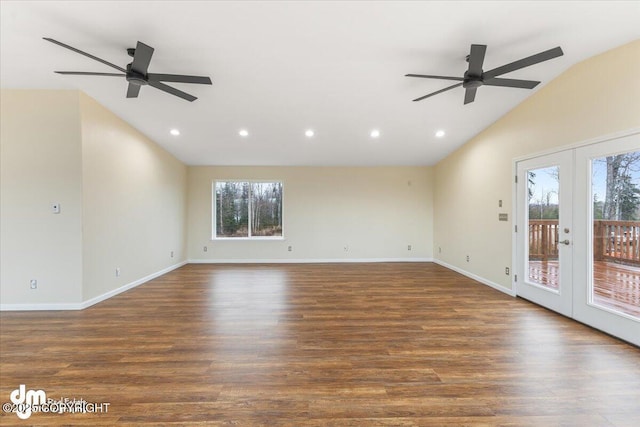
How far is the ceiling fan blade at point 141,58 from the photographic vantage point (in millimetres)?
2529

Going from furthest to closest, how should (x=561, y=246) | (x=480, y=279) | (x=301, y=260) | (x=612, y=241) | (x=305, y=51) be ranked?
1. (x=301, y=260)
2. (x=480, y=279)
3. (x=561, y=246)
4. (x=305, y=51)
5. (x=612, y=241)

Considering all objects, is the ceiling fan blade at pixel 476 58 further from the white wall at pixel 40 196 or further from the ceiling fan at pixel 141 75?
the white wall at pixel 40 196

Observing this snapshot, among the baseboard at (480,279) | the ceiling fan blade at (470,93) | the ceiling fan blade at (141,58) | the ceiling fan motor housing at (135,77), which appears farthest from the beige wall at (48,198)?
the baseboard at (480,279)

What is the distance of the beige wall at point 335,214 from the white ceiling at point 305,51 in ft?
7.27

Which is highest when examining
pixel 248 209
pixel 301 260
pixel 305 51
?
pixel 305 51

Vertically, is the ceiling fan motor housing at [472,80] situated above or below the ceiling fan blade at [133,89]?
above

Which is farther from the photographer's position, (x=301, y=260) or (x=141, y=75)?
(x=301, y=260)

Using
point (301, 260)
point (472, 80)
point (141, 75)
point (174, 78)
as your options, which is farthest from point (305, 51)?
point (301, 260)

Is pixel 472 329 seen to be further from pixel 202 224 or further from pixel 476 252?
pixel 202 224

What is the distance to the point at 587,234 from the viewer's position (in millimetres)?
3158

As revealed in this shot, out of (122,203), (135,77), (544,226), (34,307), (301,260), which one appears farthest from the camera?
(301,260)

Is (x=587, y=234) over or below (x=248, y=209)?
below

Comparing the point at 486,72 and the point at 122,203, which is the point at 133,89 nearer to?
the point at 122,203

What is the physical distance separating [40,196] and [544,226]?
685cm
